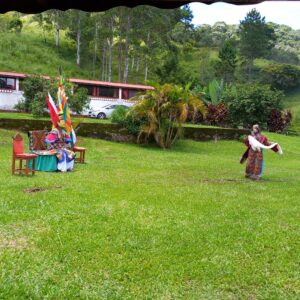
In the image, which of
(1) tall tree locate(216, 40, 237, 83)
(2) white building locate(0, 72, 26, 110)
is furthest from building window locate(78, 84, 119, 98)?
(1) tall tree locate(216, 40, 237, 83)

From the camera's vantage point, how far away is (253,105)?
26.4 metres

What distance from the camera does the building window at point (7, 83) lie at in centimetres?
2939

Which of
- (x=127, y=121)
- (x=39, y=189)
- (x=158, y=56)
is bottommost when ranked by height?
(x=39, y=189)

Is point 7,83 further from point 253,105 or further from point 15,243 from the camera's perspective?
point 15,243

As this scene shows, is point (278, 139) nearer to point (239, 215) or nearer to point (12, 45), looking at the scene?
point (239, 215)

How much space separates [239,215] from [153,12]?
123 feet

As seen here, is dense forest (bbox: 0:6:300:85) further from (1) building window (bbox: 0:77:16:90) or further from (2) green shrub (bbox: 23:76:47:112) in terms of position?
(2) green shrub (bbox: 23:76:47:112)

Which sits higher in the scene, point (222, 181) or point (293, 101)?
point (293, 101)

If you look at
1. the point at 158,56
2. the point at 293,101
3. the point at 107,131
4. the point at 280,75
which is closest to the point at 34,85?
the point at 107,131

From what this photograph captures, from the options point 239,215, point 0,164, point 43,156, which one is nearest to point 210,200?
point 239,215

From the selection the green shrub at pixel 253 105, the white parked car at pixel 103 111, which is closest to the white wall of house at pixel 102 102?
the white parked car at pixel 103 111

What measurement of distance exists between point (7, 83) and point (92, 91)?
234 inches

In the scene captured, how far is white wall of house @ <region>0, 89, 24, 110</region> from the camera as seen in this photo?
1144 inches

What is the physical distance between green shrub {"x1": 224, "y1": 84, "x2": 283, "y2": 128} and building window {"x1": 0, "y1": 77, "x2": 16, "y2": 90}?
1410 centimetres
